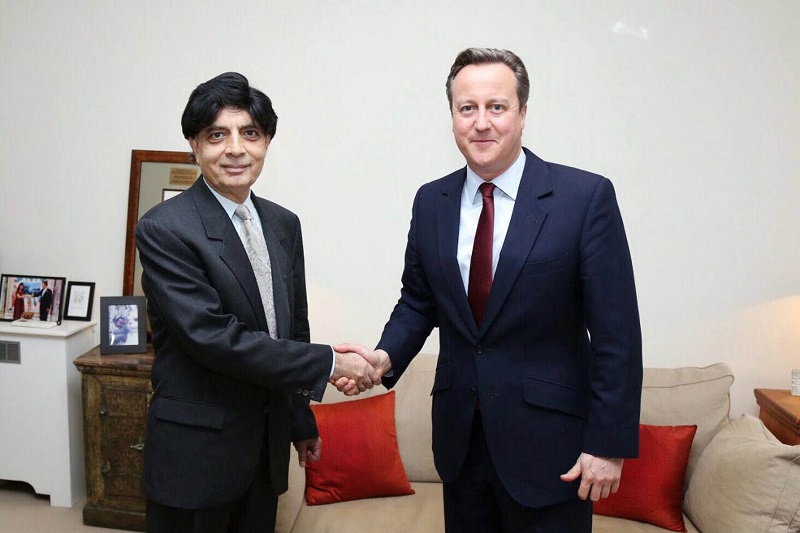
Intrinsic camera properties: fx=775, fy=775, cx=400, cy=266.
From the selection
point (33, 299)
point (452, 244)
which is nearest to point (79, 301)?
point (33, 299)

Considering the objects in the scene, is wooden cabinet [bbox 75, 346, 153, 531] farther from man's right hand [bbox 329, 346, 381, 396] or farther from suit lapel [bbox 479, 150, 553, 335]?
suit lapel [bbox 479, 150, 553, 335]

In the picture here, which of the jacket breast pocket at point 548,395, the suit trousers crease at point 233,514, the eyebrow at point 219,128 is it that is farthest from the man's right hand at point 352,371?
the eyebrow at point 219,128

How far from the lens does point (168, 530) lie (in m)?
1.98

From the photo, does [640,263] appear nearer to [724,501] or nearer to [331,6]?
[724,501]

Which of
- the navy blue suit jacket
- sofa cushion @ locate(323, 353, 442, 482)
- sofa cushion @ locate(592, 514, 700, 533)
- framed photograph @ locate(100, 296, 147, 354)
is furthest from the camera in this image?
framed photograph @ locate(100, 296, 147, 354)

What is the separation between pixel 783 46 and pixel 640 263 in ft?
3.37

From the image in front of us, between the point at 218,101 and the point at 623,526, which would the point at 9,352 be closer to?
the point at 218,101

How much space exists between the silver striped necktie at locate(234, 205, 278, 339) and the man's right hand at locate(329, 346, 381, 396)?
0.21 meters

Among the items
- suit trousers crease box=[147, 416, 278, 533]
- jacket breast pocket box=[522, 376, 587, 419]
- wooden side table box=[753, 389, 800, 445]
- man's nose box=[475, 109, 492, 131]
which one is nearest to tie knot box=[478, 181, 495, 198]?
man's nose box=[475, 109, 492, 131]

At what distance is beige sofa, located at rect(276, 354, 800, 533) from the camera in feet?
7.77

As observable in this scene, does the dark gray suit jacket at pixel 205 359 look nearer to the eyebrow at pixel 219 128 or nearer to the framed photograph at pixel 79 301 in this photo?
the eyebrow at pixel 219 128

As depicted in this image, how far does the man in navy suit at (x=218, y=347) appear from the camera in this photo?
74.0 inches

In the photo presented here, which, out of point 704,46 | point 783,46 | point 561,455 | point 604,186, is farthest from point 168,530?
point 783,46

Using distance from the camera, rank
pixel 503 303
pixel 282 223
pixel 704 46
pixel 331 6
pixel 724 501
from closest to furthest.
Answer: pixel 503 303
pixel 282 223
pixel 724 501
pixel 704 46
pixel 331 6
